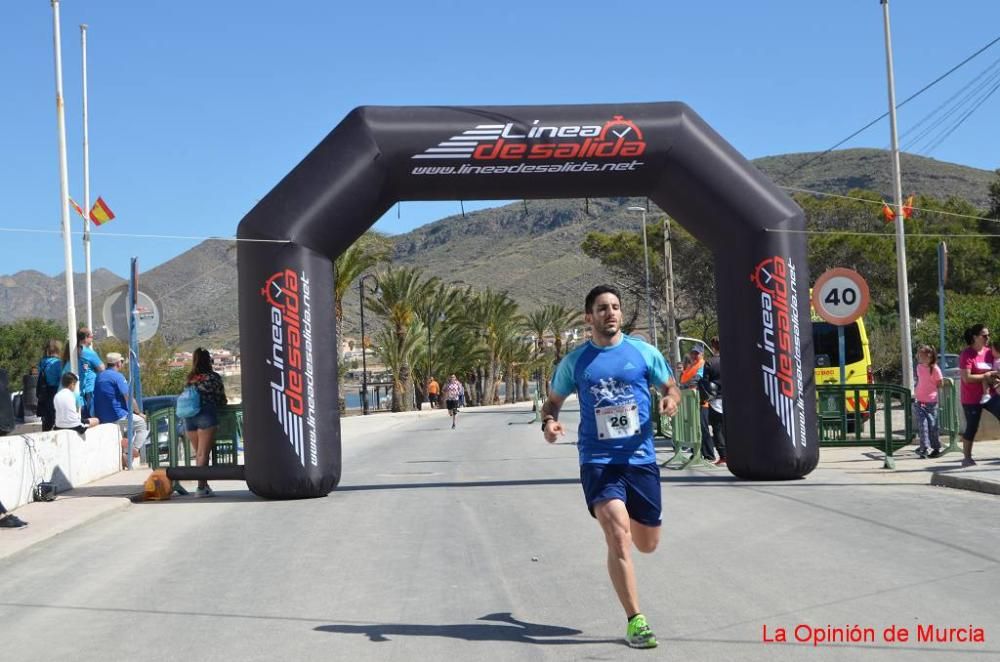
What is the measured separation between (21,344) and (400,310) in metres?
30.0

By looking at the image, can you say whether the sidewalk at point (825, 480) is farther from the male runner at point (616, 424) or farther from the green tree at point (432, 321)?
the green tree at point (432, 321)

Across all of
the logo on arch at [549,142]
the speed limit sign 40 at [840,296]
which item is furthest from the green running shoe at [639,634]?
the speed limit sign 40 at [840,296]

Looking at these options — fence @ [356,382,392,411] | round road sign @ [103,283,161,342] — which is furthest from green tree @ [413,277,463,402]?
round road sign @ [103,283,161,342]

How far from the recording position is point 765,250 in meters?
12.9

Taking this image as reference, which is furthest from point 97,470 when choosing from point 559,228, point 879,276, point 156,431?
point 559,228

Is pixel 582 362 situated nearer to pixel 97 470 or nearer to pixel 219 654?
pixel 219 654

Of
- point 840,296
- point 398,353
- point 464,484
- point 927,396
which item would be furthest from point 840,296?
point 398,353

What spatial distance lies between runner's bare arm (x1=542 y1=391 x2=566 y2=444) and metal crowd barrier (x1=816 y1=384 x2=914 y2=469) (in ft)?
29.8

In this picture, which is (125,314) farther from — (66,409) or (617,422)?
(617,422)

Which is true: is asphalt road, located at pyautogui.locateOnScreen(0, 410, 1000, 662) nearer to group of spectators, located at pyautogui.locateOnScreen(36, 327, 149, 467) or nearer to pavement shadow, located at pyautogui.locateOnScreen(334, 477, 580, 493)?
pavement shadow, located at pyautogui.locateOnScreen(334, 477, 580, 493)

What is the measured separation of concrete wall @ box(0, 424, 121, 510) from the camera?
12.0 meters

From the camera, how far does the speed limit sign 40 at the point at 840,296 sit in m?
14.9

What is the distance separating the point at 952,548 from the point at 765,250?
5224mm

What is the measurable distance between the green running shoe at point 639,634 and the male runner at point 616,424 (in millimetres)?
175
